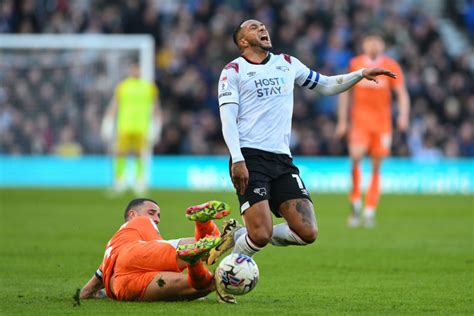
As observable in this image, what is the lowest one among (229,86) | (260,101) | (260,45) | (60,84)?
(260,101)

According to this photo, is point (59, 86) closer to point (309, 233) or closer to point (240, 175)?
point (309, 233)

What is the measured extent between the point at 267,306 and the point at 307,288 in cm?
124

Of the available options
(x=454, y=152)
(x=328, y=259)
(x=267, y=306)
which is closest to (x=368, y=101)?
(x=328, y=259)

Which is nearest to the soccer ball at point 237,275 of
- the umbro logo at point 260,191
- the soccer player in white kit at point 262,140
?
the soccer player in white kit at point 262,140

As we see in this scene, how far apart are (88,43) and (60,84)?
1.15 meters

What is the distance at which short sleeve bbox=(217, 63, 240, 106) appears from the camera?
8.35 metres

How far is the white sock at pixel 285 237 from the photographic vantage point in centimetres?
861

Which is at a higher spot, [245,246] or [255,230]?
[255,230]

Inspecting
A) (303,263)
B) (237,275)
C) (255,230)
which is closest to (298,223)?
(255,230)

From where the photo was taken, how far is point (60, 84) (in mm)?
24375

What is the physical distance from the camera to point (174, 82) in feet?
Result: 86.9

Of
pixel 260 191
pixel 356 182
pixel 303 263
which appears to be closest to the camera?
pixel 260 191

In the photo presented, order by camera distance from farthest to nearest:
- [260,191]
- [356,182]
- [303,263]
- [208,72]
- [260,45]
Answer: [208,72] < [356,182] < [303,263] < [260,45] < [260,191]

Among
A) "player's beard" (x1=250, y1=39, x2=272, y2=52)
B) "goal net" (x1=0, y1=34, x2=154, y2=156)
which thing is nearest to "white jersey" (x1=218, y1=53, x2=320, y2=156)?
"player's beard" (x1=250, y1=39, x2=272, y2=52)
